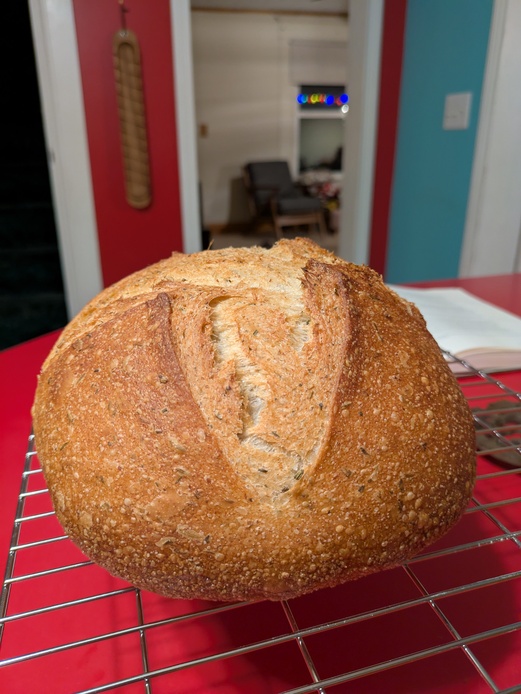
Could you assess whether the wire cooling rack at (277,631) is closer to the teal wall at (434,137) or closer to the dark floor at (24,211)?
the teal wall at (434,137)

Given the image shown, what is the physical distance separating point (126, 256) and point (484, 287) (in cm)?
197

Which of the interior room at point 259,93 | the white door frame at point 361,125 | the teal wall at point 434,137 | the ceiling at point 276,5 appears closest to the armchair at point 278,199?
the interior room at point 259,93

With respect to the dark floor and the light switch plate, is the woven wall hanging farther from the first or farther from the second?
the light switch plate

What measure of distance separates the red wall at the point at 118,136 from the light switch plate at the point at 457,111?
1.38 metres

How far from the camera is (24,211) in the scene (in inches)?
137

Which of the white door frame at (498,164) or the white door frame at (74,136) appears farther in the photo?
the white door frame at (74,136)

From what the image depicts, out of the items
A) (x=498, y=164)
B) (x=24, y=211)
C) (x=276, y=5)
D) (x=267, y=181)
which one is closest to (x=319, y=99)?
(x=276, y=5)

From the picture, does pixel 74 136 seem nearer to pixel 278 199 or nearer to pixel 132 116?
pixel 132 116

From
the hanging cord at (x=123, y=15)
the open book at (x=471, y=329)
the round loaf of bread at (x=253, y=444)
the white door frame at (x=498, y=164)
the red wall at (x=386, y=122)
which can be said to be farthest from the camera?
the red wall at (x=386, y=122)

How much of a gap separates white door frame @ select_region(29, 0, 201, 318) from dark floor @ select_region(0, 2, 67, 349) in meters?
0.54

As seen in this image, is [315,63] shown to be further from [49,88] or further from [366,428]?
[366,428]

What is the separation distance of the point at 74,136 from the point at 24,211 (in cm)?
111

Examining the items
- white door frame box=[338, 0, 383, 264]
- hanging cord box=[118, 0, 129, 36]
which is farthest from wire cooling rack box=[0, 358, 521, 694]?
white door frame box=[338, 0, 383, 264]

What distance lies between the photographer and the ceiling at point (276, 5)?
20.6 ft
